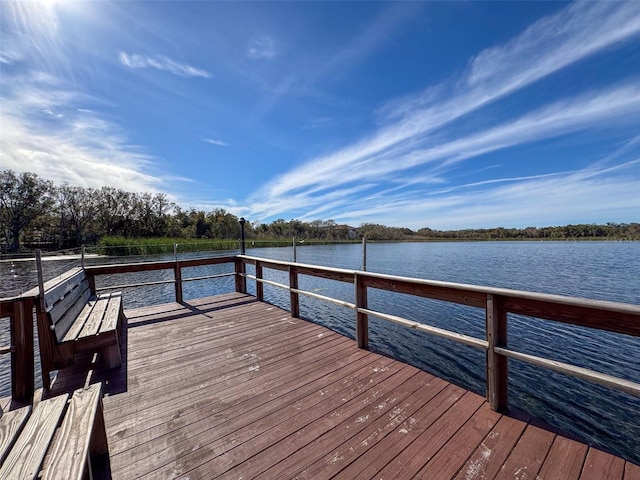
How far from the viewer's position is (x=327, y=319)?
20.1 ft

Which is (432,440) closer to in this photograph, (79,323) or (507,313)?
(507,313)

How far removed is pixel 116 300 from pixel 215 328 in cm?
133

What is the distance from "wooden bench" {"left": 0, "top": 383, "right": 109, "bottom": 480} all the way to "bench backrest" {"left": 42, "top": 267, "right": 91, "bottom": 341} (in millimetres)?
1342

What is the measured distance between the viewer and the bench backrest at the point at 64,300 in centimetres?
215

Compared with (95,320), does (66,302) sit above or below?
above

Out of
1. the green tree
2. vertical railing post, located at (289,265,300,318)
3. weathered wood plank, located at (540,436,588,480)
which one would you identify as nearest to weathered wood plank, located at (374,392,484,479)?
weathered wood plank, located at (540,436,588,480)

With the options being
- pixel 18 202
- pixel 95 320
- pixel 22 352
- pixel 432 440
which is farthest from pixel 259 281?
pixel 18 202

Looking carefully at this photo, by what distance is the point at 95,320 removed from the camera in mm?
2678

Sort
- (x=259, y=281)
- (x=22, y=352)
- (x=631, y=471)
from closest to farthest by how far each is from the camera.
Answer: (x=631, y=471) → (x=22, y=352) → (x=259, y=281)

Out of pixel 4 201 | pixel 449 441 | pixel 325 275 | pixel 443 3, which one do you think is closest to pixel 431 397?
pixel 449 441

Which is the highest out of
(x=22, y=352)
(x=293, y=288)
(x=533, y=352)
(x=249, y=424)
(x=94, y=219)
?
(x=94, y=219)

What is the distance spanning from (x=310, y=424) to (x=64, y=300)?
2613 mm

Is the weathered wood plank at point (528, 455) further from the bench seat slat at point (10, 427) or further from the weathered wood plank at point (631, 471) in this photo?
the bench seat slat at point (10, 427)

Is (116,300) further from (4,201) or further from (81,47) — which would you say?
(4,201)
